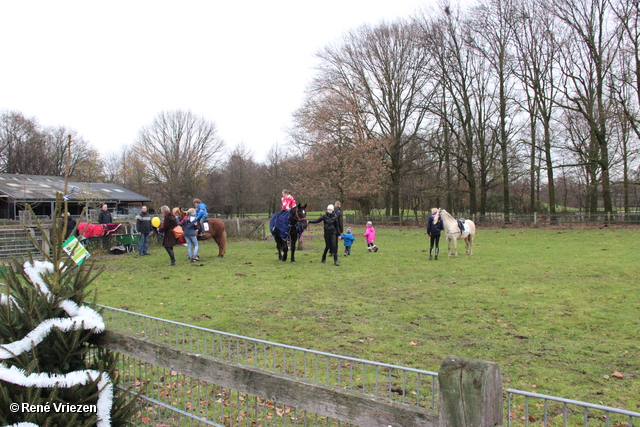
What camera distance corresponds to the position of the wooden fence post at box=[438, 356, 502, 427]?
5.12 ft

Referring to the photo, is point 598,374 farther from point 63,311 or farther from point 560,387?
point 63,311

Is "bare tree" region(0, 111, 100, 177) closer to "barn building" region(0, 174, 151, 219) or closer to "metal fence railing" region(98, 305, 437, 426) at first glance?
"barn building" region(0, 174, 151, 219)

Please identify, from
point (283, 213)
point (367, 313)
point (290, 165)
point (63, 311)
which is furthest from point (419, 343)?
point (290, 165)

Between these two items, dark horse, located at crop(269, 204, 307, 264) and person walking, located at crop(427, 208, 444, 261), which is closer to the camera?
dark horse, located at crop(269, 204, 307, 264)

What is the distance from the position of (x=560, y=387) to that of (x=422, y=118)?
109 feet

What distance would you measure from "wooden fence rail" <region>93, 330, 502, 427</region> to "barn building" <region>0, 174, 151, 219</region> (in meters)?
33.8

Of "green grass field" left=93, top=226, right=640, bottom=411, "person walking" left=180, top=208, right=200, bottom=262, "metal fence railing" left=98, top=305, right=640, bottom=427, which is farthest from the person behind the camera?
"person walking" left=180, top=208, right=200, bottom=262

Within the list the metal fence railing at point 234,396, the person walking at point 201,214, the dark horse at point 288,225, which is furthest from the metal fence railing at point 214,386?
the person walking at point 201,214

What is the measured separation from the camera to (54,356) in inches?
105

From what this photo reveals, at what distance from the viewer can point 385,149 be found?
3550cm

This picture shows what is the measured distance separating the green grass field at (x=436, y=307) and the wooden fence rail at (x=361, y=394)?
120 inches

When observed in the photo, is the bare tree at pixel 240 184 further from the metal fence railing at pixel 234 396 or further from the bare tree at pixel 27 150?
the metal fence railing at pixel 234 396

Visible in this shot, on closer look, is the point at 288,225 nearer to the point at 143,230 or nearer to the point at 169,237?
the point at 169,237

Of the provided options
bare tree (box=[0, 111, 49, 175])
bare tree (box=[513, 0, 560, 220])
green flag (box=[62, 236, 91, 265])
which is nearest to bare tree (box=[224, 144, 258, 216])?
bare tree (box=[0, 111, 49, 175])
